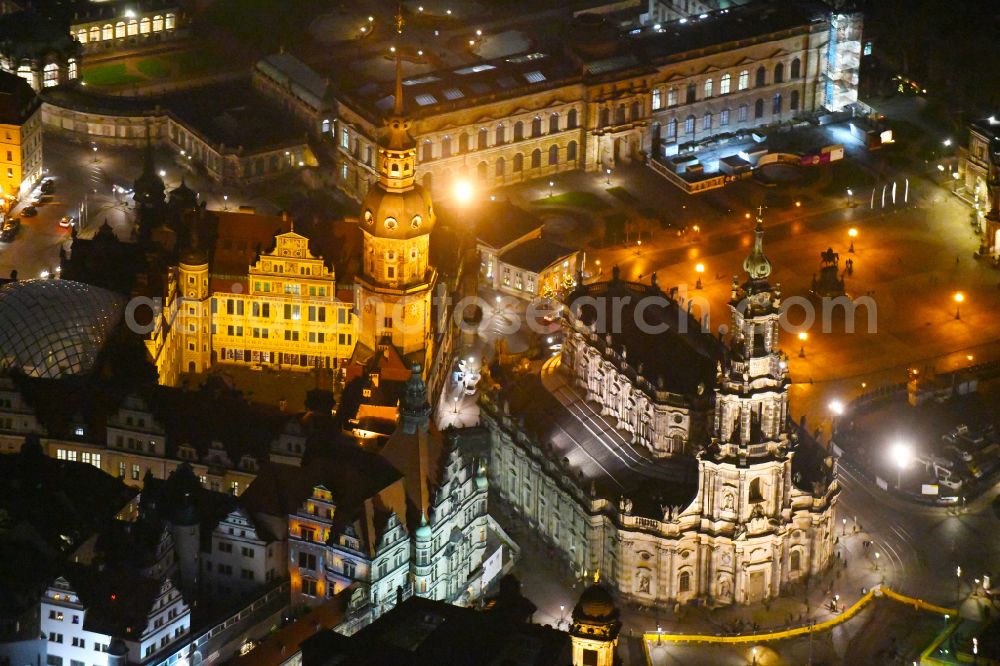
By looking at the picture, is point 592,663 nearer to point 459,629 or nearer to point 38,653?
point 459,629

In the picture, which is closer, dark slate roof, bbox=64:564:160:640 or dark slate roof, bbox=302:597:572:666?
dark slate roof, bbox=302:597:572:666

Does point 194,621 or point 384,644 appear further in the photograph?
point 194,621

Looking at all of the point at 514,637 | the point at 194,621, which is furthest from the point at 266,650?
the point at 514,637

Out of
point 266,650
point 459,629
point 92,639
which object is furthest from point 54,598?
point 459,629

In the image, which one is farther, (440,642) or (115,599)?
(115,599)

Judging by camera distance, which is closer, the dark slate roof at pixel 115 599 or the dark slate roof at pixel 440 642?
the dark slate roof at pixel 440 642

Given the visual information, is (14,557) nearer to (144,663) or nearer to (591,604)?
(144,663)

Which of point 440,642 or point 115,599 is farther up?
point 115,599
